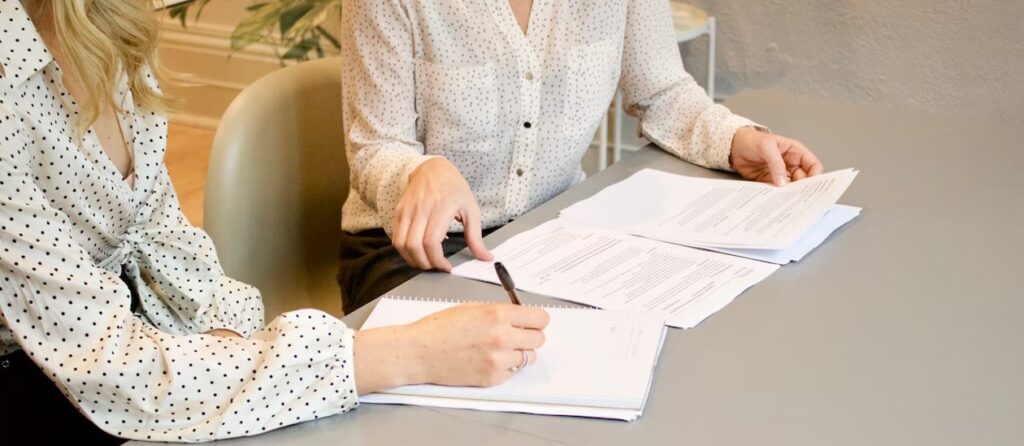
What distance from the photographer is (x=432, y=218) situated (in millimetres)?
1209

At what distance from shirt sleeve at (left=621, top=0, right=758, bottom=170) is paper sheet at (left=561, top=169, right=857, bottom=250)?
13 centimetres

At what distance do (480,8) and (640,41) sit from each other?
291 millimetres

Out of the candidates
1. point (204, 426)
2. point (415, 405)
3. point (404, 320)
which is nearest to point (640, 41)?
point (404, 320)

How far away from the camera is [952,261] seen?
1.20m

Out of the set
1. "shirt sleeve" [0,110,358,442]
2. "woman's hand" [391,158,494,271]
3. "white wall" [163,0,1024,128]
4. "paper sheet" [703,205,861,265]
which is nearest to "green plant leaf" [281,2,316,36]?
"white wall" [163,0,1024,128]

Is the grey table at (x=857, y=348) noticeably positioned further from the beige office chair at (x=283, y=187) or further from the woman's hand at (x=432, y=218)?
the beige office chair at (x=283, y=187)

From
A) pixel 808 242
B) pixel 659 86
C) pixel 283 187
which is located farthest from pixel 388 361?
pixel 659 86

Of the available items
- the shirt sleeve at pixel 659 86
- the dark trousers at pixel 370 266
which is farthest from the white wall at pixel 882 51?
the dark trousers at pixel 370 266

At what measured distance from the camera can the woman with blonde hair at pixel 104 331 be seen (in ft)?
3.00

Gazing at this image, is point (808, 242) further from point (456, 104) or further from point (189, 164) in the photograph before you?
point (189, 164)

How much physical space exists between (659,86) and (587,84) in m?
0.14

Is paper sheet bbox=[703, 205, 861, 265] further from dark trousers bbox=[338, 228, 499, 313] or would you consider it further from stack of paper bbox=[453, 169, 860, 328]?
dark trousers bbox=[338, 228, 499, 313]

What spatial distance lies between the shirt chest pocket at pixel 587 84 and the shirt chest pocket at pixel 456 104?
122mm

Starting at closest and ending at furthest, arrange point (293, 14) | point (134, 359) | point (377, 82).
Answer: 1. point (134, 359)
2. point (377, 82)
3. point (293, 14)
